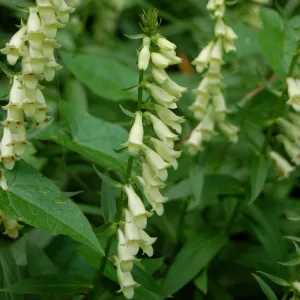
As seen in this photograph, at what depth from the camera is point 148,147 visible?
2107mm

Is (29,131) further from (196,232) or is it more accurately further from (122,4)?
(122,4)

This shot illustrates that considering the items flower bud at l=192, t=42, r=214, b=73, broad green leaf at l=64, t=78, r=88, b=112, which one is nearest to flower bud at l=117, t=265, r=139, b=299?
flower bud at l=192, t=42, r=214, b=73

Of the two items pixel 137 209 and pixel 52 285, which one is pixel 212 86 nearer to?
pixel 137 209

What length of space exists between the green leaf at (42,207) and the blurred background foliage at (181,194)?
110 millimetres

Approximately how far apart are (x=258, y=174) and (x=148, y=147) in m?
0.93

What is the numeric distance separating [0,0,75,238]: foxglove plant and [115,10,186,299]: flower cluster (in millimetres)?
346

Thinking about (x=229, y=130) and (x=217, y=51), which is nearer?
(x=217, y=51)

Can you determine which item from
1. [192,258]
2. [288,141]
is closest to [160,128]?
[192,258]

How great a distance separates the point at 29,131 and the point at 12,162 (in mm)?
304

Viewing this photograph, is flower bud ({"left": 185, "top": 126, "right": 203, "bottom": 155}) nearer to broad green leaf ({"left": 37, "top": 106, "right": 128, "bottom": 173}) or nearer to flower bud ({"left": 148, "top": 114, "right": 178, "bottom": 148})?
broad green leaf ({"left": 37, "top": 106, "right": 128, "bottom": 173})

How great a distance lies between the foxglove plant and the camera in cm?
205

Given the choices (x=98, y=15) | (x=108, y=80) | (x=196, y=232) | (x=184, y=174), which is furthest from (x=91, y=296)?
(x=98, y=15)

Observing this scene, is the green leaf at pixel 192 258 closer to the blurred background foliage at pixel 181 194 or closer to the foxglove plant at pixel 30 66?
A: the blurred background foliage at pixel 181 194

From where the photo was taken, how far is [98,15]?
471cm
